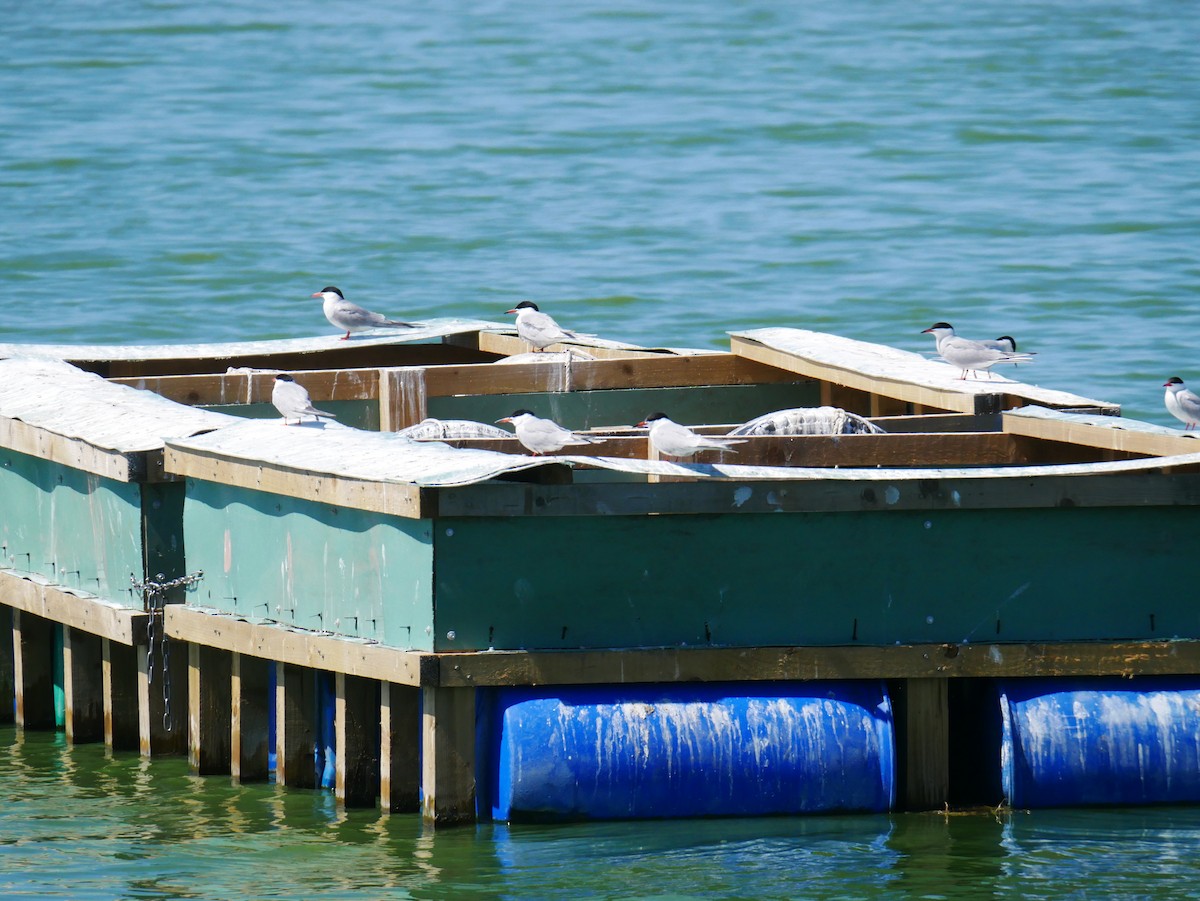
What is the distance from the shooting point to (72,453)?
38.0 ft

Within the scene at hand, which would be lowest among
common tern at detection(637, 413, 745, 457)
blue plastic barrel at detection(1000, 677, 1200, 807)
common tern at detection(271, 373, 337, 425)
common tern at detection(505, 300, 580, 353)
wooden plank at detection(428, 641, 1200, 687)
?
blue plastic barrel at detection(1000, 677, 1200, 807)

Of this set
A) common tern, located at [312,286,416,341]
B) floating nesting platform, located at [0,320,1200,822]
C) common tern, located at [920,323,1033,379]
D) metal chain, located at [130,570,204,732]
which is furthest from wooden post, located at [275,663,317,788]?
common tern, located at [312,286,416,341]

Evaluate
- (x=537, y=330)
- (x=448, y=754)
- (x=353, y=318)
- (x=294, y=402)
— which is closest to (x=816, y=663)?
(x=448, y=754)

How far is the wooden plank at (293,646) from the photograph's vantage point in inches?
380

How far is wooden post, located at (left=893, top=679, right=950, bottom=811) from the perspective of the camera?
10.0m

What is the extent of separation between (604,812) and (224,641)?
2.12 m

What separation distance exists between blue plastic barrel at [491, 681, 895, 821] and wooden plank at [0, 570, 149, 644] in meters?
2.36

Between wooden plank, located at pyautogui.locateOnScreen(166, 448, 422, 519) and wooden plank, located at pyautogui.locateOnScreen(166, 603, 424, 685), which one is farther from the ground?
wooden plank, located at pyautogui.locateOnScreen(166, 448, 422, 519)

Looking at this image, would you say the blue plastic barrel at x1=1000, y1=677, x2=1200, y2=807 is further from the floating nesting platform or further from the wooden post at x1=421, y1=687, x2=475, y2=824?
the wooden post at x1=421, y1=687, x2=475, y2=824

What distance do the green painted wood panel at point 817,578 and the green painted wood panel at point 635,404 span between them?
4.65m

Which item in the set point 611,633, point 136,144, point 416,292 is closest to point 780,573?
point 611,633

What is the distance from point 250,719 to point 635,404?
4.33 m

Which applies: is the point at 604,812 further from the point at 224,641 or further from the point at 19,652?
the point at 19,652

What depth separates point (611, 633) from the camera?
977 centimetres
